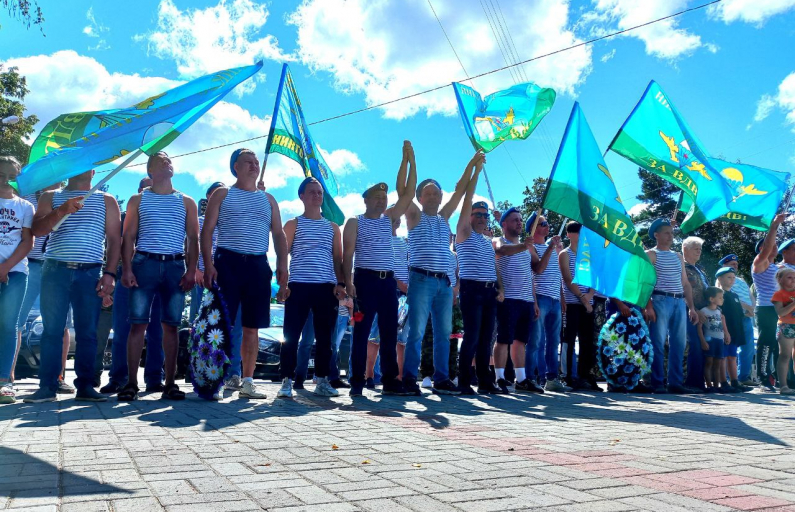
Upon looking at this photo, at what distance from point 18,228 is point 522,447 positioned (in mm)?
4524

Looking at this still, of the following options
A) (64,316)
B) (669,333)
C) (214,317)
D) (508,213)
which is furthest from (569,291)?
(64,316)

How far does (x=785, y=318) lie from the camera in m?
9.22

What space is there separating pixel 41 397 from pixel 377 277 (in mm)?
3109

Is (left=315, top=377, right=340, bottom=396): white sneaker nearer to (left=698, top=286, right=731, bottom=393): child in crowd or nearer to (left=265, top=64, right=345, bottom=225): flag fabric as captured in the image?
(left=265, top=64, right=345, bottom=225): flag fabric

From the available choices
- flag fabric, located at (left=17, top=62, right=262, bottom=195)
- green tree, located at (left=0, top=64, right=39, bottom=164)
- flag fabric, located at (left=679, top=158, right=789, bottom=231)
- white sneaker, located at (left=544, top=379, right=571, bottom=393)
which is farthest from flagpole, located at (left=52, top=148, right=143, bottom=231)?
Result: green tree, located at (left=0, top=64, right=39, bottom=164)

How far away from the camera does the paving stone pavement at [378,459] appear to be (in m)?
2.50

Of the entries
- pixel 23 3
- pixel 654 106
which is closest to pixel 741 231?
pixel 654 106


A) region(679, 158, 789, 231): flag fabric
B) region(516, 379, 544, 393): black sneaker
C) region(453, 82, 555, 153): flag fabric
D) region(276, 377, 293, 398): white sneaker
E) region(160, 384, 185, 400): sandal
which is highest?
region(453, 82, 555, 153): flag fabric

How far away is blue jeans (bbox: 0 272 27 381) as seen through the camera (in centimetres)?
559

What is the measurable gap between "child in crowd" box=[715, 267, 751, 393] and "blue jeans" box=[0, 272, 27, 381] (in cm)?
876

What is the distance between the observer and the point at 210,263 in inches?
235

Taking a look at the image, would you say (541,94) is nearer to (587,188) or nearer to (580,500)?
(587,188)

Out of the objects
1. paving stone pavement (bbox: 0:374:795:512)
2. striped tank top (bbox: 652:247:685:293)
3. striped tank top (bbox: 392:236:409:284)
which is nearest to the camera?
paving stone pavement (bbox: 0:374:795:512)

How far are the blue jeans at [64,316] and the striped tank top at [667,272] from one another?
21.5 ft
